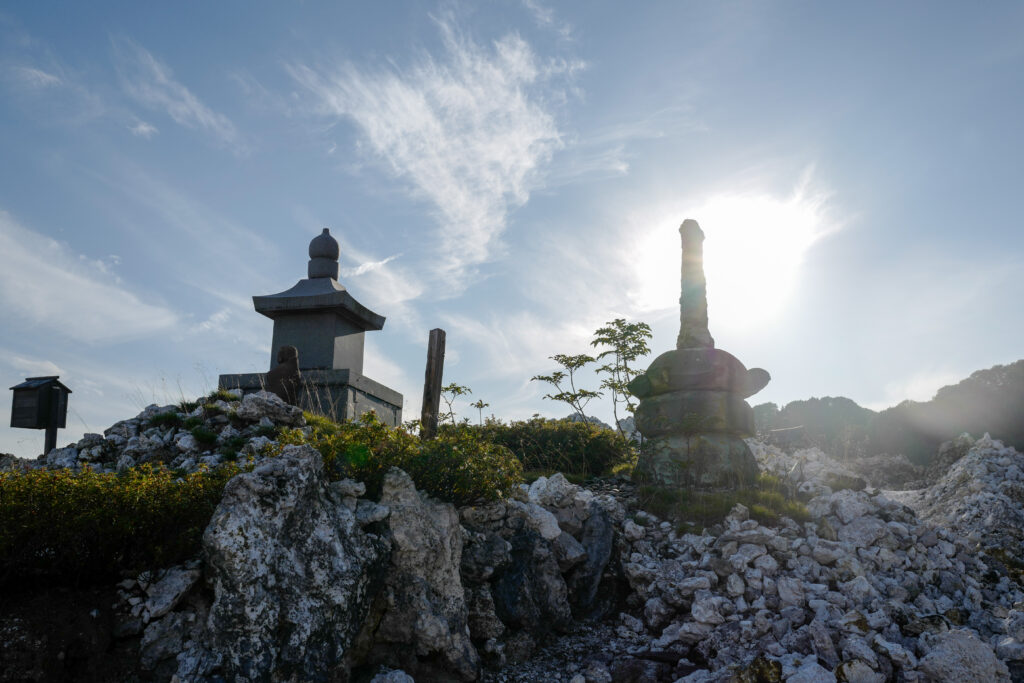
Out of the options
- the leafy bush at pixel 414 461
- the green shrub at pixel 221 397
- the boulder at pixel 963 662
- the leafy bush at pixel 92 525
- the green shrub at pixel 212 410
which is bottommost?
the boulder at pixel 963 662

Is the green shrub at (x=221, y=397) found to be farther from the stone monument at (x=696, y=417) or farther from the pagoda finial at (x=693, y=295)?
the pagoda finial at (x=693, y=295)

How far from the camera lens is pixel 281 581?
4.52m

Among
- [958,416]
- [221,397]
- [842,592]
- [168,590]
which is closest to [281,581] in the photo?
[168,590]

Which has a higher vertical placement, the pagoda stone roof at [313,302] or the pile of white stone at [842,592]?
the pagoda stone roof at [313,302]

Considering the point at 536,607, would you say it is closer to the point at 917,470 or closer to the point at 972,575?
the point at 972,575

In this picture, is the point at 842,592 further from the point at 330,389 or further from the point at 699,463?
the point at 330,389

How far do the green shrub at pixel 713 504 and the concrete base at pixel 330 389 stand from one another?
5386 millimetres

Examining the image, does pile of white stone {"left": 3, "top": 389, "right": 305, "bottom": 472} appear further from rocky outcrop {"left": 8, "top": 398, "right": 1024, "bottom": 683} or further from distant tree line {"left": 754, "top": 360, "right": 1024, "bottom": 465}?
distant tree line {"left": 754, "top": 360, "right": 1024, "bottom": 465}

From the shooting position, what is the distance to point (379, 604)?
5312mm

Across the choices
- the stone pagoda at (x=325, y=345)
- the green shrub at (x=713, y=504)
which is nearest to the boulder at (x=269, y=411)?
the stone pagoda at (x=325, y=345)

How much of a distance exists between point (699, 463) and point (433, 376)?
→ 4399 millimetres

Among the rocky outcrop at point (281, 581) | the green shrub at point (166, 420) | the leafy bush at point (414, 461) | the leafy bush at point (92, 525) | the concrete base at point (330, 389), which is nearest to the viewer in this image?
the leafy bush at point (92, 525)

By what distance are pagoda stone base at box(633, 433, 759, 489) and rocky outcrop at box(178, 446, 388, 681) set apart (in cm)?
641

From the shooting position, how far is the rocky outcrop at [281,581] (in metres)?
4.32
